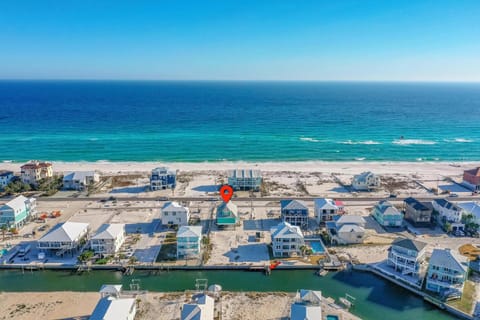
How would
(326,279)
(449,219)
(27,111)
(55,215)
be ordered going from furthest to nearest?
(27,111), (55,215), (449,219), (326,279)

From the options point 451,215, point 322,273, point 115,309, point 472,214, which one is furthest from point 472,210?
point 115,309

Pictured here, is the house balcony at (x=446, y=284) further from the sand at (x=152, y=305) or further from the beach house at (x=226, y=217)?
the beach house at (x=226, y=217)

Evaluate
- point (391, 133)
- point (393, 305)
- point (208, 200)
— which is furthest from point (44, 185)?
point (391, 133)

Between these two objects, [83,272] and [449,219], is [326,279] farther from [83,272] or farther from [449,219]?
[83,272]

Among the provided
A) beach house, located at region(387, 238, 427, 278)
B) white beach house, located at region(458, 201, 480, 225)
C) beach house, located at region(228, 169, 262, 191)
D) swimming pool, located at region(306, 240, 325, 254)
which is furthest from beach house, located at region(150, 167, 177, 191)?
white beach house, located at region(458, 201, 480, 225)

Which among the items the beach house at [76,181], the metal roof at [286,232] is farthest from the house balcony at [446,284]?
the beach house at [76,181]

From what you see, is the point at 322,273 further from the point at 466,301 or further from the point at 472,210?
the point at 472,210
